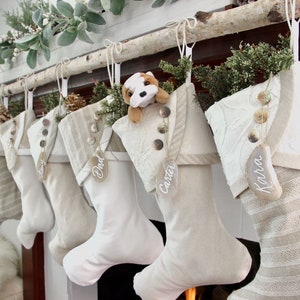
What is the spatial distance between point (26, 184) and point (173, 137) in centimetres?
63

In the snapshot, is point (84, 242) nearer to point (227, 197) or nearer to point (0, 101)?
point (227, 197)

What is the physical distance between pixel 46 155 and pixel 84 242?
243 mm

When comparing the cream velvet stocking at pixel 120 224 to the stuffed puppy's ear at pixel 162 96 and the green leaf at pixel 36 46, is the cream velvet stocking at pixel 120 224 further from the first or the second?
the green leaf at pixel 36 46

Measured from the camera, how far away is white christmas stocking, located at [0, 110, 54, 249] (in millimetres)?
1098

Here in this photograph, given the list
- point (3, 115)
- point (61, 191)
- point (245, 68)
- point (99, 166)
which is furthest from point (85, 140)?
point (3, 115)

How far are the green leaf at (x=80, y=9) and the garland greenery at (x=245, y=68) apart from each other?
0.46 m

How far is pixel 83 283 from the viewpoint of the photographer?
885mm

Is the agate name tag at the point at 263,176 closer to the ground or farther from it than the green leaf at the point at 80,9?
closer to the ground

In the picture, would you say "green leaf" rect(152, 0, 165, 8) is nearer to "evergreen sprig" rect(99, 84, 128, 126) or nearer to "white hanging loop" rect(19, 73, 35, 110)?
"evergreen sprig" rect(99, 84, 128, 126)

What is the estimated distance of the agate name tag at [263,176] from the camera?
50 centimetres

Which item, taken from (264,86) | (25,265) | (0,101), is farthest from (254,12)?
(25,265)

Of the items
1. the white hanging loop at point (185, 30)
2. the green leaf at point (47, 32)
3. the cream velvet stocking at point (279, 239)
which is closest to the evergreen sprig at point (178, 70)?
the white hanging loop at point (185, 30)

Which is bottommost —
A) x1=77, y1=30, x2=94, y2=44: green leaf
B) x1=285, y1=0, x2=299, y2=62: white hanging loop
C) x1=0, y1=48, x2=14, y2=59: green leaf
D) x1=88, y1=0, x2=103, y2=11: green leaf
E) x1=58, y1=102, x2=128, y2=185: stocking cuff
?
x1=58, y1=102, x2=128, y2=185: stocking cuff

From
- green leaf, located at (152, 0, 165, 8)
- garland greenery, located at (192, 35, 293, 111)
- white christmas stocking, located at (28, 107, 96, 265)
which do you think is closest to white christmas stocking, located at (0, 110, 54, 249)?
white christmas stocking, located at (28, 107, 96, 265)
